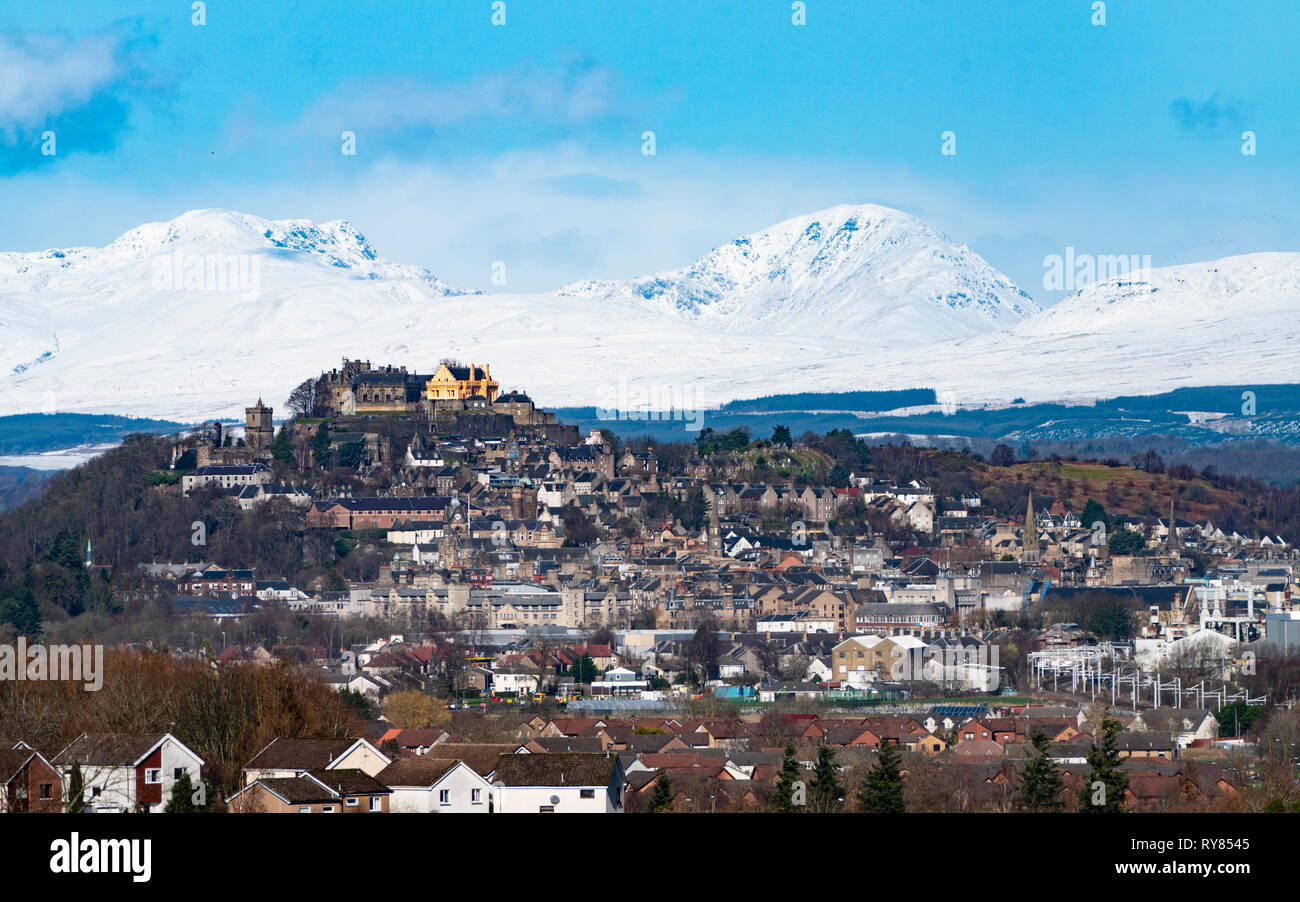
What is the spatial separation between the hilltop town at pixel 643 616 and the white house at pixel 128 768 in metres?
0.08

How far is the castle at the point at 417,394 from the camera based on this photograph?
14612 cm

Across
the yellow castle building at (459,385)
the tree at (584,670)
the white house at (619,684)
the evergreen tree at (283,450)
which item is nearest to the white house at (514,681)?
the tree at (584,670)

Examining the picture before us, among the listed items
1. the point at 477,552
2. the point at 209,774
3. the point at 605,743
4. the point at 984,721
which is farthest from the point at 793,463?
the point at 209,774

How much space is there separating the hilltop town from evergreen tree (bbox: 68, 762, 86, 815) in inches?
7.1

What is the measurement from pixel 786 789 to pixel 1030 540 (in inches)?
3819

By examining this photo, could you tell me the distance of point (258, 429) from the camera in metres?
143

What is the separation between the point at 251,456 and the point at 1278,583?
195 ft

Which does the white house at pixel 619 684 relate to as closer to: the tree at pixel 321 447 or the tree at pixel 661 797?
the tree at pixel 661 797

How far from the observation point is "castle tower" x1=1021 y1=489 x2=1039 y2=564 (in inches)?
5002

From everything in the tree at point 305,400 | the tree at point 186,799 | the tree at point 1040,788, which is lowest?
the tree at point 1040,788
